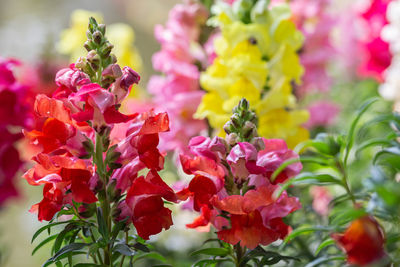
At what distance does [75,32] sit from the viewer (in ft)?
4.14

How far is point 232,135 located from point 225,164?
37 millimetres

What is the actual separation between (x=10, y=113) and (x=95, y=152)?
1.20 ft

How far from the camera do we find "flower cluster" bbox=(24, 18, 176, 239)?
21.6 inches

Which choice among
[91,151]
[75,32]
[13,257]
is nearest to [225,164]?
[91,151]

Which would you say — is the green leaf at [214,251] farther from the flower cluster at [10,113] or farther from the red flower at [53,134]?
the flower cluster at [10,113]

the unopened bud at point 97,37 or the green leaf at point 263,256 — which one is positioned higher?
the unopened bud at point 97,37

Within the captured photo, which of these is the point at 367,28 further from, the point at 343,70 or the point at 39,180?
the point at 39,180

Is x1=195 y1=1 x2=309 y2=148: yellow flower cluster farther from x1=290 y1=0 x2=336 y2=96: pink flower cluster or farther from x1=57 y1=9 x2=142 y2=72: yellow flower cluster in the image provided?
x1=57 y1=9 x2=142 y2=72: yellow flower cluster

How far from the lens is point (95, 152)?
1.95ft

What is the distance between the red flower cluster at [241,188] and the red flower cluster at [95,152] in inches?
1.6

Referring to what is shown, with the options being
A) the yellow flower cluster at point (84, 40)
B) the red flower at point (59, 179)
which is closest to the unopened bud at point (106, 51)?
the red flower at point (59, 179)

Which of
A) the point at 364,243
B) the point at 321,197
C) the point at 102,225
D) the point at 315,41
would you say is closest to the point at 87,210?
the point at 102,225

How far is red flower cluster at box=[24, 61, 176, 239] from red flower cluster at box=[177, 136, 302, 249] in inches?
1.6

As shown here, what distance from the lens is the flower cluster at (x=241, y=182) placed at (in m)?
0.55
